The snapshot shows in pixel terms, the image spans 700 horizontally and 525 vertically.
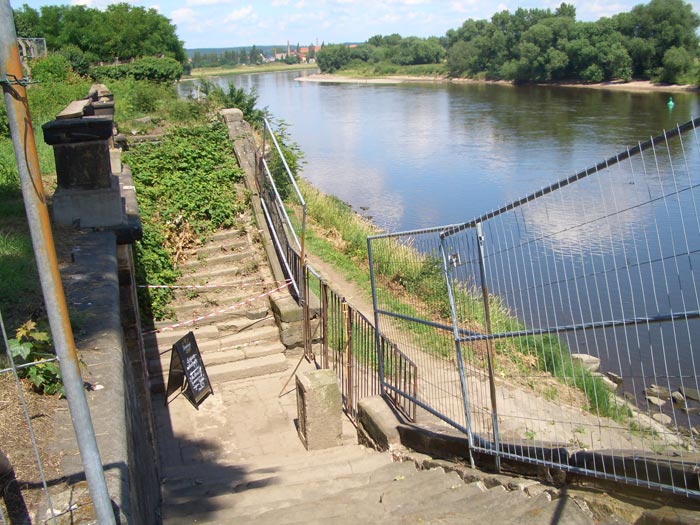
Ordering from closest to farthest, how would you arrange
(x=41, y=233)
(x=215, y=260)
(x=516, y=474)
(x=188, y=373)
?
(x=41, y=233) → (x=516, y=474) → (x=188, y=373) → (x=215, y=260)

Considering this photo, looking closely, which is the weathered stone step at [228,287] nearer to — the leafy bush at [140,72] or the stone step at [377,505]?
the stone step at [377,505]

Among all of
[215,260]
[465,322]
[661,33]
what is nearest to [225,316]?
[215,260]

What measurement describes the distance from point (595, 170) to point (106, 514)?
9.15 ft

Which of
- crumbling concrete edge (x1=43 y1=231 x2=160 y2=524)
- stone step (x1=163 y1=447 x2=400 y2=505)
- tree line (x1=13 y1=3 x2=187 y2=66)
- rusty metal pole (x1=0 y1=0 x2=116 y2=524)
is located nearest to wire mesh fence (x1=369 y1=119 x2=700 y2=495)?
stone step (x1=163 y1=447 x2=400 y2=505)

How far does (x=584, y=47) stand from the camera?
5512cm

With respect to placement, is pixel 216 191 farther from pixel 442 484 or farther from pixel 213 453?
pixel 442 484

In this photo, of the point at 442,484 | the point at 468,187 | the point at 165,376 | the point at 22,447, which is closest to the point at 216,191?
the point at 165,376

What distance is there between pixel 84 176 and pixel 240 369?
3.12 m

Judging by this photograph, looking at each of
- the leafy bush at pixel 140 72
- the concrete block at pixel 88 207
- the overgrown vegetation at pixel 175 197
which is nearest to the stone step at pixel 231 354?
the overgrown vegetation at pixel 175 197

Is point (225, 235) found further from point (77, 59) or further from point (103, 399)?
point (77, 59)

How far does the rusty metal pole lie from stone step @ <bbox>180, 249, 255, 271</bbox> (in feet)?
26.9

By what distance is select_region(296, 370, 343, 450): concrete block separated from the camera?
6.65 meters

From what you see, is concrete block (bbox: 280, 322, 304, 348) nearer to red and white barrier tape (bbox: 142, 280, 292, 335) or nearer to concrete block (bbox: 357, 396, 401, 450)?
red and white barrier tape (bbox: 142, 280, 292, 335)

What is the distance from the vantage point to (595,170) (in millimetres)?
3582
